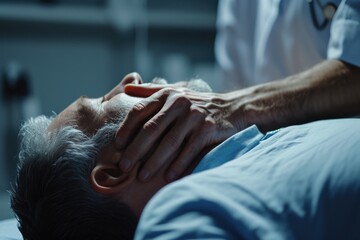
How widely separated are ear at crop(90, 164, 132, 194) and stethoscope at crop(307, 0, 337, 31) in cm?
77

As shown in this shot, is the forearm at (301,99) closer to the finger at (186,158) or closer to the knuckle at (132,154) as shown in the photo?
the finger at (186,158)

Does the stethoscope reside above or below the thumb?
above

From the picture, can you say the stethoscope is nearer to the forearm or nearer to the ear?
the forearm

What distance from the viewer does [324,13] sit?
146cm

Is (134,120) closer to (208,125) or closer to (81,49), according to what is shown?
(208,125)

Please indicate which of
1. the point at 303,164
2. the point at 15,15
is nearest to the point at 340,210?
the point at 303,164

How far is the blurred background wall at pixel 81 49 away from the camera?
2.70 metres

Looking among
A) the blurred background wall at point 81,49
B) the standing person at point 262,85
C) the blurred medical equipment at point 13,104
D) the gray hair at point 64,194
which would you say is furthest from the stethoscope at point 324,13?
the blurred medical equipment at point 13,104

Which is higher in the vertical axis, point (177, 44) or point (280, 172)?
point (280, 172)

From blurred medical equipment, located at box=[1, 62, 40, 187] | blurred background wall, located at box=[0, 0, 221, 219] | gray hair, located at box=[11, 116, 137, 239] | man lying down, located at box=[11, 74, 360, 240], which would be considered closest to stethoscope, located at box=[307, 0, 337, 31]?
man lying down, located at box=[11, 74, 360, 240]

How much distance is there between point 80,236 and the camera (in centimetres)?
100

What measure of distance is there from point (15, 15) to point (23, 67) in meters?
0.27

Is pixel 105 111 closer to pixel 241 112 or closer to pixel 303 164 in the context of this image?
pixel 241 112

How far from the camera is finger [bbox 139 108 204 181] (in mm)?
1012
